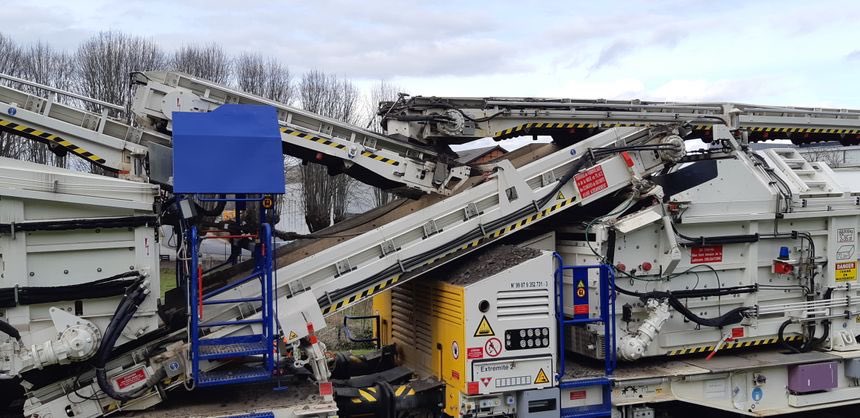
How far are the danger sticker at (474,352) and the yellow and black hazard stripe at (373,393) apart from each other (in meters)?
0.83

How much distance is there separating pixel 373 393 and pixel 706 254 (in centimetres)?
403

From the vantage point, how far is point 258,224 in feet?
21.3

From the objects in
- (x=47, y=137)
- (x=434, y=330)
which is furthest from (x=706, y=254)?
(x=47, y=137)

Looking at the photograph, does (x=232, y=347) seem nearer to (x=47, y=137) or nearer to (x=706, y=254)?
(x=47, y=137)

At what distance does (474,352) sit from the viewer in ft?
23.3

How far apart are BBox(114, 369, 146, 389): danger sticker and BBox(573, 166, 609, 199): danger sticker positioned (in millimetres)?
4744

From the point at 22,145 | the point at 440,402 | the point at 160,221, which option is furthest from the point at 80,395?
the point at 22,145

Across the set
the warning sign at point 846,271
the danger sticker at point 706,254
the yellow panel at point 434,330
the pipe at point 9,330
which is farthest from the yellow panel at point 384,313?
the warning sign at point 846,271

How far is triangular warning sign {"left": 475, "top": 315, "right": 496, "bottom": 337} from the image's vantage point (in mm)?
7117

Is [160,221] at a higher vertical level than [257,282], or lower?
higher

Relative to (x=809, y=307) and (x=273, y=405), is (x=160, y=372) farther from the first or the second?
(x=809, y=307)

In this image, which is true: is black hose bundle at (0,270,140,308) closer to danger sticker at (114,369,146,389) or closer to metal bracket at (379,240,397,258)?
danger sticker at (114,369,146,389)

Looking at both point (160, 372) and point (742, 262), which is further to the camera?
point (742, 262)

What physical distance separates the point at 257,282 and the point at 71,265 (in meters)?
1.58
